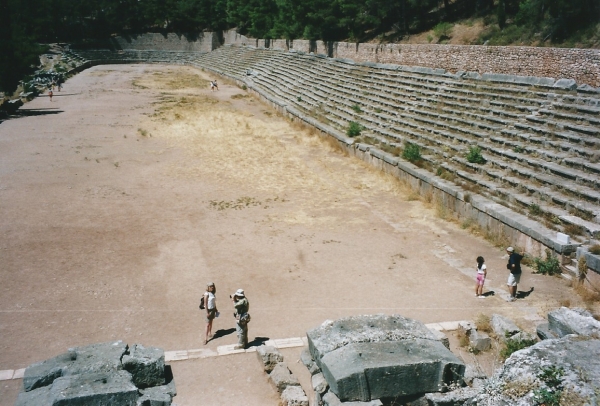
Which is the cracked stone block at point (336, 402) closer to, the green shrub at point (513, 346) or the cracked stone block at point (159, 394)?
the cracked stone block at point (159, 394)

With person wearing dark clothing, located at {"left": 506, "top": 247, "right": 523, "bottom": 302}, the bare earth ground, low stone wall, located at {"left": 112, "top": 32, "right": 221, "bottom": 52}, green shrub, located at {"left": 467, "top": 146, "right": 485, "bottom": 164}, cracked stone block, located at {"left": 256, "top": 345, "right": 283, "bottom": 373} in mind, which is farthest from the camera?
low stone wall, located at {"left": 112, "top": 32, "right": 221, "bottom": 52}

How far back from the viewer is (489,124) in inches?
805

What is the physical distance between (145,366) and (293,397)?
2.27m

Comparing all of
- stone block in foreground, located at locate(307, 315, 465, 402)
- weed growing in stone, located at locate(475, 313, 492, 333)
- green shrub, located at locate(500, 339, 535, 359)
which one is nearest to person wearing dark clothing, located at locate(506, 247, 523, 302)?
weed growing in stone, located at locate(475, 313, 492, 333)

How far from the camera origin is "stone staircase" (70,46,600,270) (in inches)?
591

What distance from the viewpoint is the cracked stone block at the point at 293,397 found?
7845mm

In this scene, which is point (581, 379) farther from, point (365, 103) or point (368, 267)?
point (365, 103)

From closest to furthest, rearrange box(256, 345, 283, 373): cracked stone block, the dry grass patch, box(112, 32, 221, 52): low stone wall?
box(256, 345, 283, 373): cracked stone block < the dry grass patch < box(112, 32, 221, 52): low stone wall

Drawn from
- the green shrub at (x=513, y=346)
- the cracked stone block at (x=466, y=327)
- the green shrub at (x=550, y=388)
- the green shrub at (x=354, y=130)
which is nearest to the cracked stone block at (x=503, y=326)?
the cracked stone block at (x=466, y=327)

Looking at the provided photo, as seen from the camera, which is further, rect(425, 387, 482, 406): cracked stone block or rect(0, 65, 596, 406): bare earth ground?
rect(0, 65, 596, 406): bare earth ground

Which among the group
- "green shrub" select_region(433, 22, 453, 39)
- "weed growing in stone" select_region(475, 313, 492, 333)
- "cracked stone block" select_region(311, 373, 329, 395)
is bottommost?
"weed growing in stone" select_region(475, 313, 492, 333)

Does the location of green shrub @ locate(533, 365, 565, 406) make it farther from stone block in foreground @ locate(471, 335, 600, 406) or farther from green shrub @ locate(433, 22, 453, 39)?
green shrub @ locate(433, 22, 453, 39)

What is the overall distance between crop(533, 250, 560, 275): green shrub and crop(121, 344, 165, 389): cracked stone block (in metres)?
9.30

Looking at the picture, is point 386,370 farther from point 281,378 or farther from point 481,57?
point 481,57
